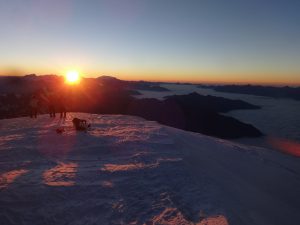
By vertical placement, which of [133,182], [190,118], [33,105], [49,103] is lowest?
[190,118]

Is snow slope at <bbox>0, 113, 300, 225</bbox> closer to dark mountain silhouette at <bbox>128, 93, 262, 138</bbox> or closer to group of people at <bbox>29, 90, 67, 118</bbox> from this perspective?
group of people at <bbox>29, 90, 67, 118</bbox>

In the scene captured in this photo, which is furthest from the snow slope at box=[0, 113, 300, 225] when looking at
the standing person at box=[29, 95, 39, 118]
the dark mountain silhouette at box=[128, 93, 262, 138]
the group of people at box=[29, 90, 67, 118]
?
the dark mountain silhouette at box=[128, 93, 262, 138]

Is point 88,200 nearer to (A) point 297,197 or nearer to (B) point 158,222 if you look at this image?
(B) point 158,222

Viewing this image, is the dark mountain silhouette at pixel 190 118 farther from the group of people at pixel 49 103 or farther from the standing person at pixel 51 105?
the standing person at pixel 51 105

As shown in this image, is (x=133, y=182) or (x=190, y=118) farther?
(x=190, y=118)

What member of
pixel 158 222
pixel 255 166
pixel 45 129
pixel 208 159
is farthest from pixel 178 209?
A: pixel 45 129

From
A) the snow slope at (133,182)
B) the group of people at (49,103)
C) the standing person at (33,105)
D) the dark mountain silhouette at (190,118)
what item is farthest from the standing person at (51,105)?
the dark mountain silhouette at (190,118)

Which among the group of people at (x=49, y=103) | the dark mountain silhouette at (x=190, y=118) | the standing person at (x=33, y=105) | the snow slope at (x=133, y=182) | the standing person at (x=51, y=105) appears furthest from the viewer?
the dark mountain silhouette at (x=190, y=118)

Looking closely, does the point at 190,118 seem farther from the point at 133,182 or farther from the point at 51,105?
the point at 133,182

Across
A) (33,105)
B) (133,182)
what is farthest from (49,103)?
(133,182)
